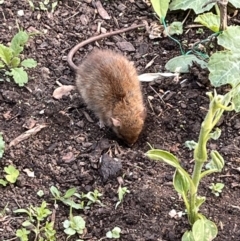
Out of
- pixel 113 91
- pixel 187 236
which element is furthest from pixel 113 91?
pixel 187 236

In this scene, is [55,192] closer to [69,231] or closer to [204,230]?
[69,231]

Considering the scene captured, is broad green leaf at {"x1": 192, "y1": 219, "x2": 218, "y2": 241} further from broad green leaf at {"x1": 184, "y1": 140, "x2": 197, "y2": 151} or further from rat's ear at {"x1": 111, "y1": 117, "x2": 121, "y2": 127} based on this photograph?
rat's ear at {"x1": 111, "y1": 117, "x2": 121, "y2": 127}

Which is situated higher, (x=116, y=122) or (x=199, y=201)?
(x=199, y=201)

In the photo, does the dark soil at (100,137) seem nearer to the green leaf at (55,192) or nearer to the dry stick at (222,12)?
the green leaf at (55,192)

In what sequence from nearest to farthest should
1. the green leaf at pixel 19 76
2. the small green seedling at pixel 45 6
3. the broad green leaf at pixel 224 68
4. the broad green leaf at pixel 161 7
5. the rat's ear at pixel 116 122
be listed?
A: the broad green leaf at pixel 224 68
the rat's ear at pixel 116 122
the green leaf at pixel 19 76
the broad green leaf at pixel 161 7
the small green seedling at pixel 45 6

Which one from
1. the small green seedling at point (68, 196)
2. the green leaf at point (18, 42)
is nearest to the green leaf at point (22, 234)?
the small green seedling at point (68, 196)

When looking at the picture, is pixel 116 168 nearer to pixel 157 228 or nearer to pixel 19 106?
pixel 157 228

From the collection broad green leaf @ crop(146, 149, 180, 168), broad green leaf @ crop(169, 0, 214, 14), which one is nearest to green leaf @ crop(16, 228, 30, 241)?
broad green leaf @ crop(146, 149, 180, 168)
